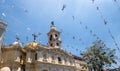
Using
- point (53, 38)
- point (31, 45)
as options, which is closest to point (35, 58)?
point (31, 45)

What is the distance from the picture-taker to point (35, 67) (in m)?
50.1

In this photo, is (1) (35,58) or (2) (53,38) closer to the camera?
(1) (35,58)

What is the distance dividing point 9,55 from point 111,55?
21621 mm

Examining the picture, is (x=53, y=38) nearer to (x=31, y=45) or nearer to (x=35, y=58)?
(x=31, y=45)

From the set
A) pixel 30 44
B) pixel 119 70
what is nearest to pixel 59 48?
pixel 30 44

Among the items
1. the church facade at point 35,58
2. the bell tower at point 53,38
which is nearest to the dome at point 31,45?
the church facade at point 35,58

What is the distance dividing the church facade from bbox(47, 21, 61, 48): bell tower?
0.96 m

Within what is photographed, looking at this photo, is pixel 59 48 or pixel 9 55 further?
pixel 59 48

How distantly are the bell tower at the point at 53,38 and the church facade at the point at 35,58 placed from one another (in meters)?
0.96

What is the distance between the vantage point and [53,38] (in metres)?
59.6

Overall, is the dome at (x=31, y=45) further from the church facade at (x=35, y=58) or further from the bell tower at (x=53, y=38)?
the bell tower at (x=53, y=38)

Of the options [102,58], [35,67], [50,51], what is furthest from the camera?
[50,51]

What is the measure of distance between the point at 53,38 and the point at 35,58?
9.22 meters

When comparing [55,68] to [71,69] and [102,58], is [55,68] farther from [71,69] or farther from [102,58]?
[102,58]
